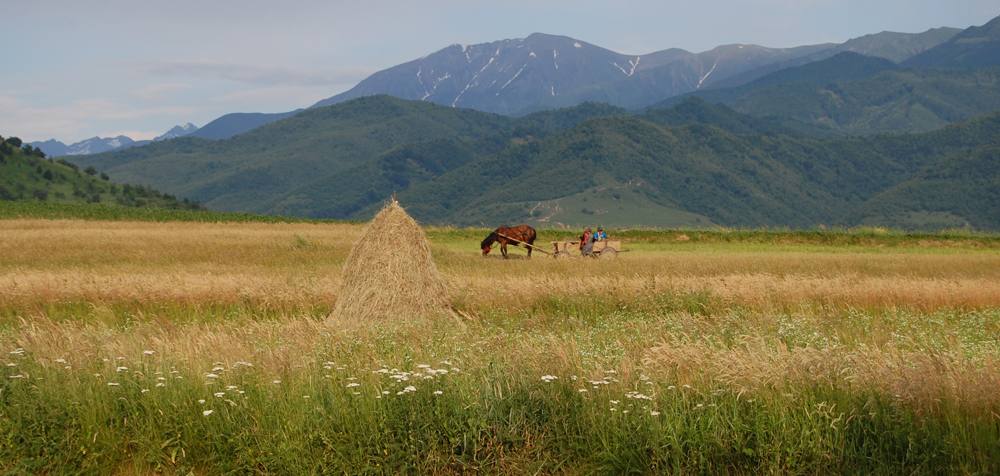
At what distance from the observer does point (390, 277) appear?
11.4 m

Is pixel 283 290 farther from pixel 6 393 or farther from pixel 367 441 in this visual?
pixel 367 441

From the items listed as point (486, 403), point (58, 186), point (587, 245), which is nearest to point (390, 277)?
point (486, 403)

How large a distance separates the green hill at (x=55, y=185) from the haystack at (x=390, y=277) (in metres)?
96.4

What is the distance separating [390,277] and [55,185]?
358 feet

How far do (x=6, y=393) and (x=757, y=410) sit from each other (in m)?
6.99

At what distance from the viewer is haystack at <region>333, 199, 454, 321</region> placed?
1127 centimetres

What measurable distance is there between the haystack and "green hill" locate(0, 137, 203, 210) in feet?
316

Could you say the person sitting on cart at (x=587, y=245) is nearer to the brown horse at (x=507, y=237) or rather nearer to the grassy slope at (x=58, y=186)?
the brown horse at (x=507, y=237)

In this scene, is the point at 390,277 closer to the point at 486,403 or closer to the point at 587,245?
the point at 486,403

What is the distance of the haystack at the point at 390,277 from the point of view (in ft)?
37.0

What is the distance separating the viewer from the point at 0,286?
49.3 ft

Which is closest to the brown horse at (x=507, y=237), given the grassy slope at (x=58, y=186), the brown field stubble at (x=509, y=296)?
the brown field stubble at (x=509, y=296)

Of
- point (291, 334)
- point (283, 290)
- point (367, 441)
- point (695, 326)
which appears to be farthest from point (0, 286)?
point (695, 326)

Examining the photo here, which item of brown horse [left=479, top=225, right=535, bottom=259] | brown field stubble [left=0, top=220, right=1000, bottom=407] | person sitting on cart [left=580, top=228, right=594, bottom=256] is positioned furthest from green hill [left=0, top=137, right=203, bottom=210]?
person sitting on cart [left=580, top=228, right=594, bottom=256]
